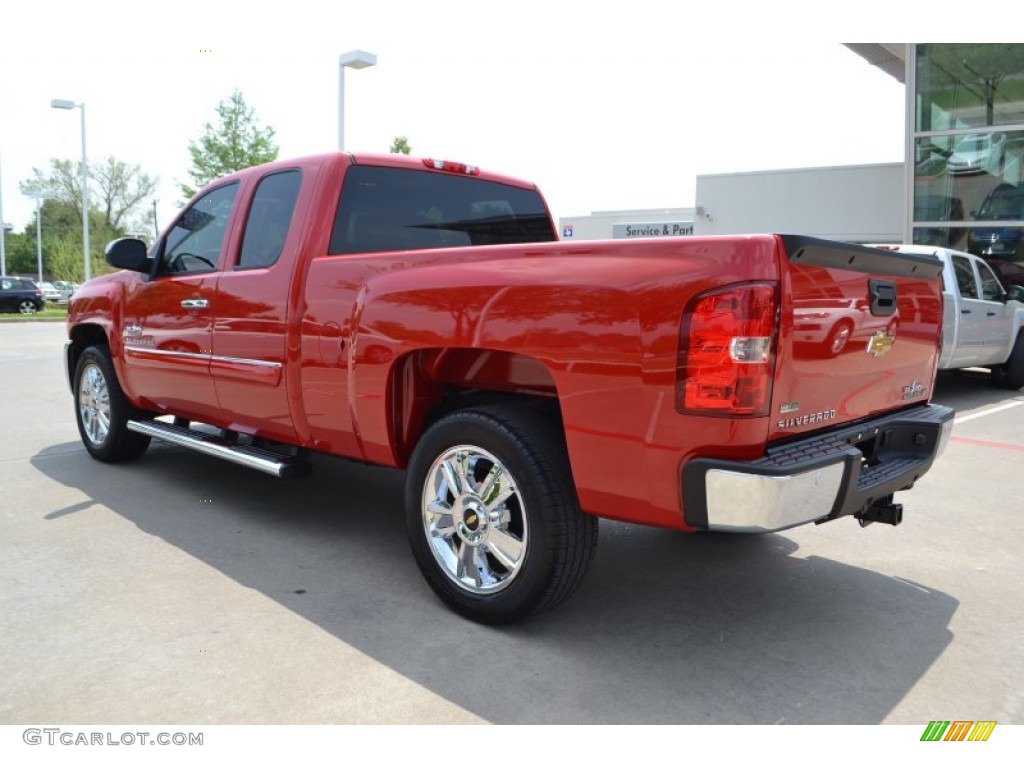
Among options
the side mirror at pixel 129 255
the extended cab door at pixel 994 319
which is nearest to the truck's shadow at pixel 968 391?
the extended cab door at pixel 994 319

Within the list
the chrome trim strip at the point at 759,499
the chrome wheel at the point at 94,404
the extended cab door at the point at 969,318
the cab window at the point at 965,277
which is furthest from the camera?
the cab window at the point at 965,277

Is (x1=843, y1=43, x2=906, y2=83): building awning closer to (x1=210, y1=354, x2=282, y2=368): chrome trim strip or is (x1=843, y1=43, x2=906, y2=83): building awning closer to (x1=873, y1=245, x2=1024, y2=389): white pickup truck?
(x1=873, y1=245, x2=1024, y2=389): white pickup truck

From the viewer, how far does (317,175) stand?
436 cm

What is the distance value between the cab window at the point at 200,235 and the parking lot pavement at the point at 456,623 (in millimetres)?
1432

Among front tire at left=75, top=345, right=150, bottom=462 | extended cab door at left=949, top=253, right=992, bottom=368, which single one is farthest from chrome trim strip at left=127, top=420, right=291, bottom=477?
extended cab door at left=949, top=253, right=992, bottom=368

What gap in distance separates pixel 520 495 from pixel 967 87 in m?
17.5

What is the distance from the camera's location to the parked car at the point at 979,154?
53.9 ft

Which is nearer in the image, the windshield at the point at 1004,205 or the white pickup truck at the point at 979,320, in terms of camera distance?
the white pickup truck at the point at 979,320

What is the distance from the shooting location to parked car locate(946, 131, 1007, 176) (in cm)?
1644

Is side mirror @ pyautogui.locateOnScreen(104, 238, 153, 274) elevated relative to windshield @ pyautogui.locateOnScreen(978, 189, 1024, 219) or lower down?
lower down

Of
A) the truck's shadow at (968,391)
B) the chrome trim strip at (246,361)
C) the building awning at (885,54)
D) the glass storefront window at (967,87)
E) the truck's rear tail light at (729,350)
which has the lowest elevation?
the truck's shadow at (968,391)

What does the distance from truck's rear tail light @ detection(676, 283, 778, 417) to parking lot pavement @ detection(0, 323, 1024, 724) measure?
1.00 metres

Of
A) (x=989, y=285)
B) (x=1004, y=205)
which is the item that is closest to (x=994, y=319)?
(x=989, y=285)

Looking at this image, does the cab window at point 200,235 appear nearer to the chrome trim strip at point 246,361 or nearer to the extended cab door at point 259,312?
the extended cab door at point 259,312
